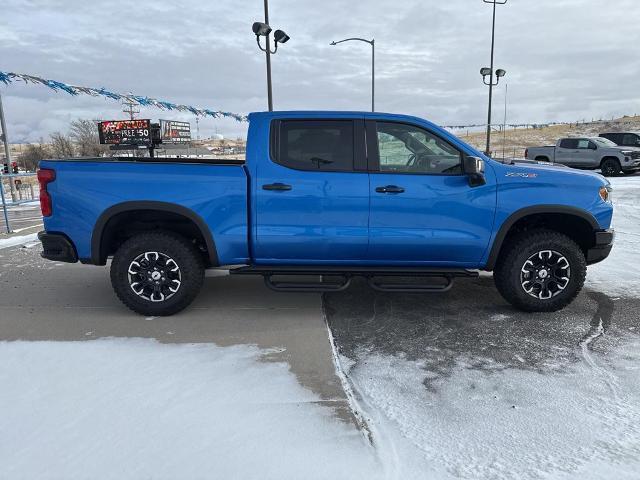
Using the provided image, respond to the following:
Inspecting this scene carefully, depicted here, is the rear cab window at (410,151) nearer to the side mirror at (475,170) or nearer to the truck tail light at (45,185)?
the side mirror at (475,170)

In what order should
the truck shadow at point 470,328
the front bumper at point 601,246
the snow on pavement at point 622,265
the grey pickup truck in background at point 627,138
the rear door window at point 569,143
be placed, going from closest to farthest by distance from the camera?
the truck shadow at point 470,328
the front bumper at point 601,246
the snow on pavement at point 622,265
the rear door window at point 569,143
the grey pickup truck in background at point 627,138

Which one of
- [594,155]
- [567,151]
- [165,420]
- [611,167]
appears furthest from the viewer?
[567,151]

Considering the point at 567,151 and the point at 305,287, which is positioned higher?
the point at 567,151

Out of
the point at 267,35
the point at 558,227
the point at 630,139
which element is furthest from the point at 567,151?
the point at 558,227

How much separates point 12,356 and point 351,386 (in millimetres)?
2637

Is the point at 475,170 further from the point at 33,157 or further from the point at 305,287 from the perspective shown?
the point at 33,157

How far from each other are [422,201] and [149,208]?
8.15 feet

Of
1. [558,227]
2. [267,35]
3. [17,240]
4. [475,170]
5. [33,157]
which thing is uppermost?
[267,35]

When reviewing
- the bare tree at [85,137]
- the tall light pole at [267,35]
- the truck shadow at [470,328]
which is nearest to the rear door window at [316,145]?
the truck shadow at [470,328]

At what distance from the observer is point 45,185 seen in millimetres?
4355

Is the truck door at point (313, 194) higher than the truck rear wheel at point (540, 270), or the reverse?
the truck door at point (313, 194)

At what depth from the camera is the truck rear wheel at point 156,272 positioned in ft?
14.6

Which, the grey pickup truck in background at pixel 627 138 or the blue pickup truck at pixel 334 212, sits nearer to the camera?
the blue pickup truck at pixel 334 212

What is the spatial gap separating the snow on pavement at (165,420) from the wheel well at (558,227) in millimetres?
2578
